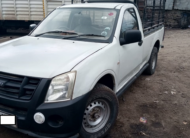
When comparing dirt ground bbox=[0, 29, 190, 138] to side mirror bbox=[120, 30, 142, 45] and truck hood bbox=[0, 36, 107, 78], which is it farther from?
side mirror bbox=[120, 30, 142, 45]

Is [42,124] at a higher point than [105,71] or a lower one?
lower

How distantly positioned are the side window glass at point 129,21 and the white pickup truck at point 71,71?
0.02m

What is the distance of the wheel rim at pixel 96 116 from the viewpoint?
239 centimetres

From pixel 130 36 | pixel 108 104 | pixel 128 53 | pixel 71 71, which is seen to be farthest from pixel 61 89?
pixel 128 53

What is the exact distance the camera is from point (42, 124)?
78.4 inches

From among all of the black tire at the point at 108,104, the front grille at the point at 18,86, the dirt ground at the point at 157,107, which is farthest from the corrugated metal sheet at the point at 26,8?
the front grille at the point at 18,86

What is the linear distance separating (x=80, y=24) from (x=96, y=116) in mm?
1635

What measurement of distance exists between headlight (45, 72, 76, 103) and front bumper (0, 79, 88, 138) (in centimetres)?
5

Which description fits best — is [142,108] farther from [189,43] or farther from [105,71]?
[189,43]

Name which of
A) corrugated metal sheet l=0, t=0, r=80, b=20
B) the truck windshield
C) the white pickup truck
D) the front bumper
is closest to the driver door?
the white pickup truck

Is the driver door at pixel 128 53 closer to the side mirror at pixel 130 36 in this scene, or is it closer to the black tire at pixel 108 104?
the side mirror at pixel 130 36

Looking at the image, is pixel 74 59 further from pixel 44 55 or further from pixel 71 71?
pixel 44 55

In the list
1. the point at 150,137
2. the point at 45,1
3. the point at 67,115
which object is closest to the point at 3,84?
the point at 67,115

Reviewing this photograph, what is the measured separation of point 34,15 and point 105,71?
8571mm
